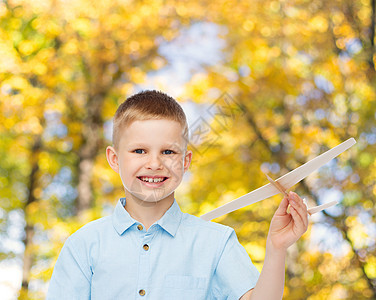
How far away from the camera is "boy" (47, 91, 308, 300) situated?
3.41ft

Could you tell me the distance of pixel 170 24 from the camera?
4.43 meters

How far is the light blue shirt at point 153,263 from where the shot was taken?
1035mm

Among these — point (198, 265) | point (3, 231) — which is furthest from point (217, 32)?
point (3, 231)

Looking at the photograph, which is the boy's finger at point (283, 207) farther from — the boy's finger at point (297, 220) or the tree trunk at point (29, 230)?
the tree trunk at point (29, 230)

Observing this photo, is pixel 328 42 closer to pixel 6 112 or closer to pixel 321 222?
pixel 321 222

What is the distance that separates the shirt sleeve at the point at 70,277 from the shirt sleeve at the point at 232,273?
29 centimetres

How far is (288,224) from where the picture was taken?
0.99 metres

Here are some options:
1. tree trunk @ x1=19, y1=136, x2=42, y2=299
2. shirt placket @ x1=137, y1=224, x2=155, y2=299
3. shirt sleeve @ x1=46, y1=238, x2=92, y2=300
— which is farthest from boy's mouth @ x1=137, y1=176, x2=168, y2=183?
tree trunk @ x1=19, y1=136, x2=42, y2=299

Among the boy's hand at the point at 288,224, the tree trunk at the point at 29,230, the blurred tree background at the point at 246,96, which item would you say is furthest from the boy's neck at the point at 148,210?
the tree trunk at the point at 29,230

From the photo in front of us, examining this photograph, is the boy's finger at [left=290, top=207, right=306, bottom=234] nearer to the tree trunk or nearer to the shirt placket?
the shirt placket

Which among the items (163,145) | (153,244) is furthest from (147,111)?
(153,244)

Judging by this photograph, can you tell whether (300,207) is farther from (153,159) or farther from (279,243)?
(153,159)

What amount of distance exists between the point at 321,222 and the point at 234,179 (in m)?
0.74

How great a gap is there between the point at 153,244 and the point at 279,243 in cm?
28
